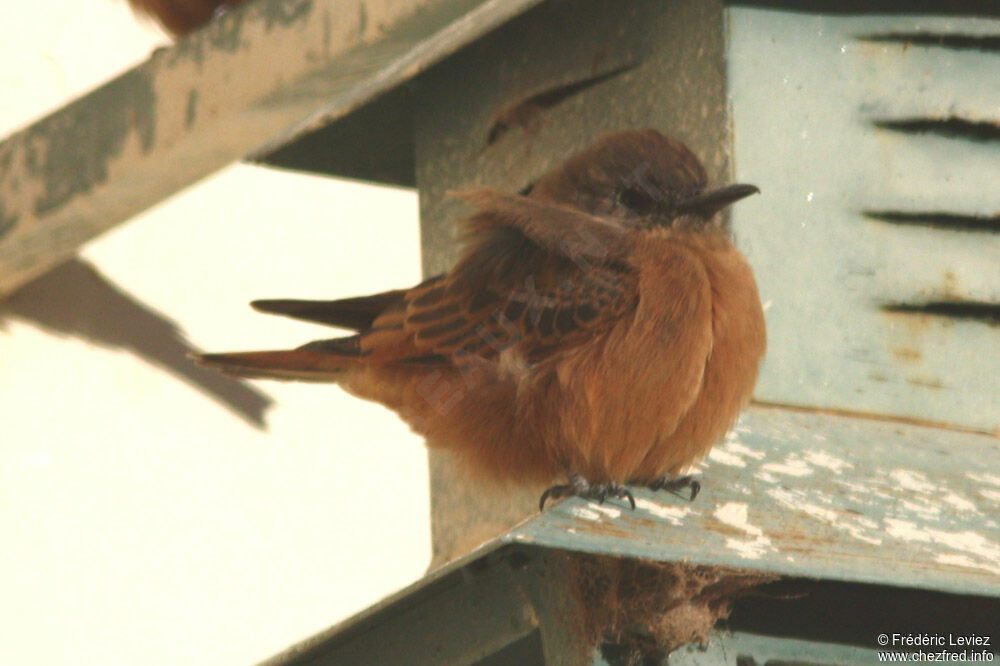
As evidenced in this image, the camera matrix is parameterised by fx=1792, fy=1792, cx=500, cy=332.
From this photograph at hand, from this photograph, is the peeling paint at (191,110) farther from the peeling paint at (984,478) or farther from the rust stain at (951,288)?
the peeling paint at (984,478)

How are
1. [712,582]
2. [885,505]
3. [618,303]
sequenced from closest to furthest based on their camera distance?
1. [712,582]
2. [885,505]
3. [618,303]

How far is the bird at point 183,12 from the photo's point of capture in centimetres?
→ 494

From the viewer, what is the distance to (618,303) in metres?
3.46

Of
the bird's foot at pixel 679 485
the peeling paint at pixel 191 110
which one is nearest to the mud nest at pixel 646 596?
the bird's foot at pixel 679 485

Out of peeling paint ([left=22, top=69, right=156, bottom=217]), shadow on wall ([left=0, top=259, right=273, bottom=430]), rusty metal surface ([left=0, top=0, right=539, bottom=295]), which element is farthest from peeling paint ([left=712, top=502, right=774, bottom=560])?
shadow on wall ([left=0, top=259, right=273, bottom=430])

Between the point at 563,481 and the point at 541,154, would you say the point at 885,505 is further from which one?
the point at 541,154

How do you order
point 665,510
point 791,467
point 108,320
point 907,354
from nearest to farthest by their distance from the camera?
point 665,510 → point 791,467 → point 907,354 → point 108,320

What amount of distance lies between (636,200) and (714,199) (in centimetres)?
36

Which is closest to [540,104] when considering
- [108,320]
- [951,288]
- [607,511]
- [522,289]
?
[522,289]

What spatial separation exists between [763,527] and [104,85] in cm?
189

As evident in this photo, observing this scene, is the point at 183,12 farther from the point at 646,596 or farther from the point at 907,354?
the point at 646,596

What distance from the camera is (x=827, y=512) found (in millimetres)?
3100

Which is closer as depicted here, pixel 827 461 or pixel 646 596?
pixel 646 596

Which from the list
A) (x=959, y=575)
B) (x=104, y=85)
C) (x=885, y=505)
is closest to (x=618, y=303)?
(x=885, y=505)
